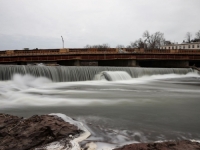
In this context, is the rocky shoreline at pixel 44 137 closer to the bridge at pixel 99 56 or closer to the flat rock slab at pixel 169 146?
the flat rock slab at pixel 169 146

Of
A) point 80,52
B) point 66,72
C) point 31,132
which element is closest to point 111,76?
point 66,72

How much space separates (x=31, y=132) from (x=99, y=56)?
2534cm

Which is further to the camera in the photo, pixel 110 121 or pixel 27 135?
pixel 110 121

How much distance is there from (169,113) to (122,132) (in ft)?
8.53

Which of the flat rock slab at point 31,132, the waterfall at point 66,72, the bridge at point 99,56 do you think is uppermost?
the bridge at point 99,56

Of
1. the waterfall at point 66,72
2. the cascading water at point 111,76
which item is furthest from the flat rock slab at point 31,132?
the cascading water at point 111,76

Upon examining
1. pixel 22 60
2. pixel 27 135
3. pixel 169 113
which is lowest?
pixel 169 113

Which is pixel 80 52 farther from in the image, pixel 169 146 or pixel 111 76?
pixel 169 146

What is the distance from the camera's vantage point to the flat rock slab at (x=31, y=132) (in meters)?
3.24

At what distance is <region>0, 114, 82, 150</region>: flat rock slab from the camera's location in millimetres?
3236

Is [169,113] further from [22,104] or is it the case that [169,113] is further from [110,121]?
[22,104]

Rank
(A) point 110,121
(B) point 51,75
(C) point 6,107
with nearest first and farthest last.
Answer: (A) point 110,121
(C) point 6,107
(B) point 51,75

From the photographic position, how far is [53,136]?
3.47 m

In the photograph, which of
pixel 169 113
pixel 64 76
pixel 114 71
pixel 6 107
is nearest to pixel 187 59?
pixel 114 71
